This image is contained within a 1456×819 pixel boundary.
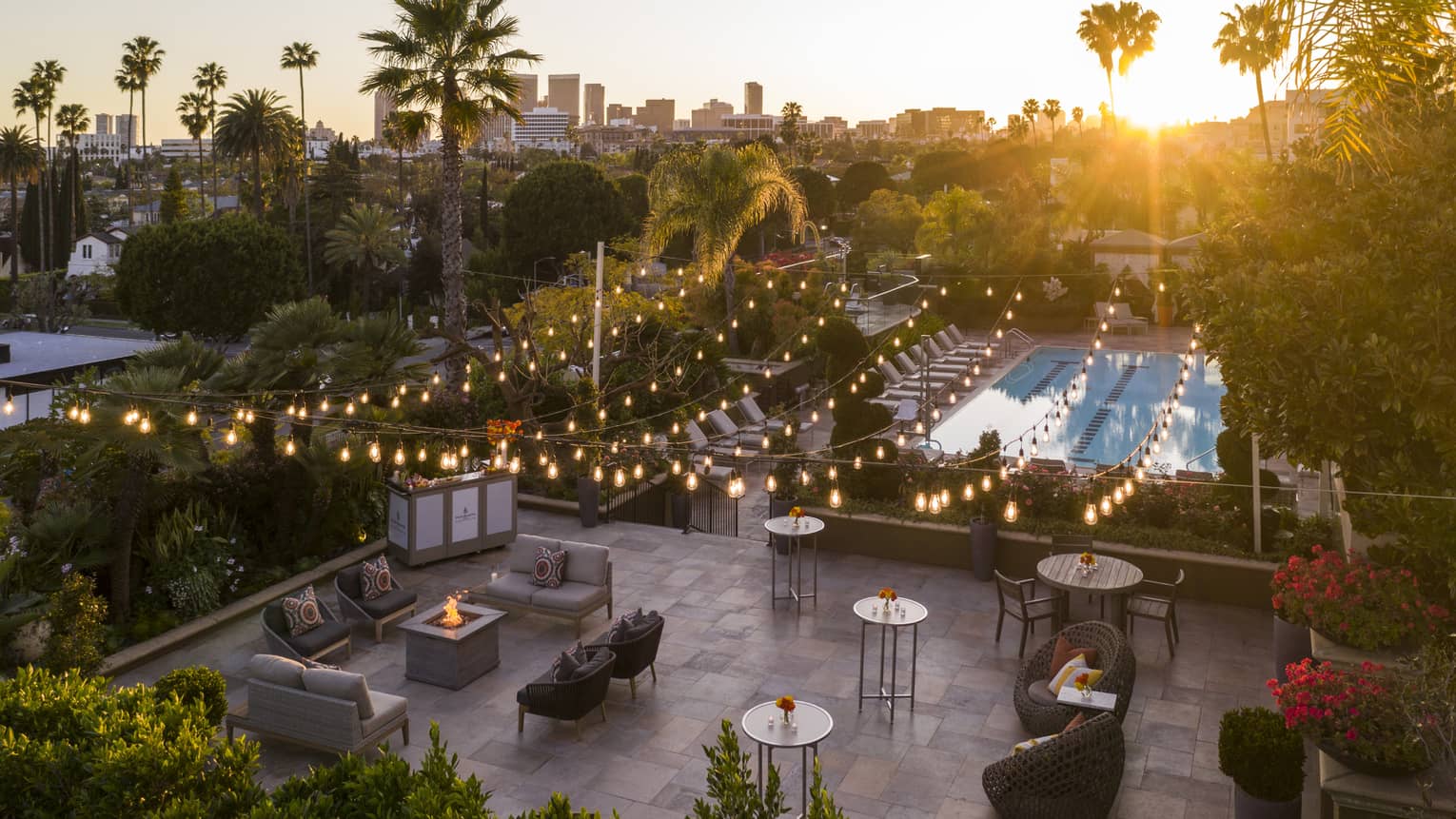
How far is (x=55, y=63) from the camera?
220ft

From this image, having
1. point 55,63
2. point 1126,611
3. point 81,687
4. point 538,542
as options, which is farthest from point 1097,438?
point 55,63

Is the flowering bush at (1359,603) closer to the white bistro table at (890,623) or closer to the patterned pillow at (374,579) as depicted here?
the white bistro table at (890,623)

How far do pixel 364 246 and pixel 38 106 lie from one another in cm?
3169

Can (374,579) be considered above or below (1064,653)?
below

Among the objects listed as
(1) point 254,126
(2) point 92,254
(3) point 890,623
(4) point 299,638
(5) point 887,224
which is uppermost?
(1) point 254,126

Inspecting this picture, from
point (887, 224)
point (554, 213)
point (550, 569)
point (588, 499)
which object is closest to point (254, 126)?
point (554, 213)

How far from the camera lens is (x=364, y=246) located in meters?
50.1

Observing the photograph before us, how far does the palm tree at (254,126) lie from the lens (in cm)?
5294

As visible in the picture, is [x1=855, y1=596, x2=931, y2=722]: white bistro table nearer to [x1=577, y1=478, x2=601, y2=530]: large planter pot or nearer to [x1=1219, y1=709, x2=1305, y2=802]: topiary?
[x1=1219, y1=709, x2=1305, y2=802]: topiary

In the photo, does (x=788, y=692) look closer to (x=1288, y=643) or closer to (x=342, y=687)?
(x=342, y=687)

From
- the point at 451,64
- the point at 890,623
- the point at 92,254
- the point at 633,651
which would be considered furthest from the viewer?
the point at 92,254

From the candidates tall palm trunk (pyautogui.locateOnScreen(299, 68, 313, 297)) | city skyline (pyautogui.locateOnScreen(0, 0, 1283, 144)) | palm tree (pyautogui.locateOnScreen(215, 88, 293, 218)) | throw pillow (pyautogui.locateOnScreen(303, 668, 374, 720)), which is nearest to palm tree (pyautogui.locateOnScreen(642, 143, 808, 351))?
city skyline (pyautogui.locateOnScreen(0, 0, 1283, 144))

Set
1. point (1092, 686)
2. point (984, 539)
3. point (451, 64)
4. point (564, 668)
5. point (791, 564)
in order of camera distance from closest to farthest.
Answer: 1. point (1092, 686)
2. point (564, 668)
3. point (791, 564)
4. point (984, 539)
5. point (451, 64)

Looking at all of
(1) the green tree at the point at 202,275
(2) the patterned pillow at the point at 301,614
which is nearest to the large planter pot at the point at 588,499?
(2) the patterned pillow at the point at 301,614
